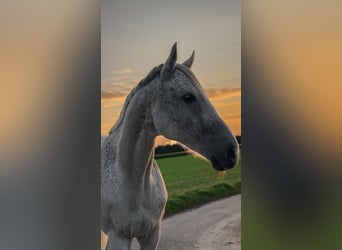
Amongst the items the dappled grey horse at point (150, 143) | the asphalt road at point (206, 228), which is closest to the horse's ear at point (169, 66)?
the dappled grey horse at point (150, 143)

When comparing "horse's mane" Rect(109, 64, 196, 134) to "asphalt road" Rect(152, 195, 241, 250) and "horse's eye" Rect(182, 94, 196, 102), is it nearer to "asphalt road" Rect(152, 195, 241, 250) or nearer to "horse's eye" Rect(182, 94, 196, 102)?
"horse's eye" Rect(182, 94, 196, 102)

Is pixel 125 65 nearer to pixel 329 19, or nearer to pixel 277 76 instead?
pixel 277 76

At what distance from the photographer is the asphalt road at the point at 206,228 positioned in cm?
158

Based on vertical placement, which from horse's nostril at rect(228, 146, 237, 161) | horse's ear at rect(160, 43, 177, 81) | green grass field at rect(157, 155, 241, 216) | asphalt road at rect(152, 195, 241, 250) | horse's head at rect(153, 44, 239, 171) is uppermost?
horse's ear at rect(160, 43, 177, 81)

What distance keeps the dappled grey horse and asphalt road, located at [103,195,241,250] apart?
5 centimetres

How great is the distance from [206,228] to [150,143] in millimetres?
356

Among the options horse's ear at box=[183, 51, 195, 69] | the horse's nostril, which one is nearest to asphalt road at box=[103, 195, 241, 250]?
the horse's nostril

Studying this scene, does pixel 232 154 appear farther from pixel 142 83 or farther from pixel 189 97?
pixel 142 83

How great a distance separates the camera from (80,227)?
1.73 m

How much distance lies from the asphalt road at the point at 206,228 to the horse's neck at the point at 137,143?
184 millimetres

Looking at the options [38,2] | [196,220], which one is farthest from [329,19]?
[38,2]

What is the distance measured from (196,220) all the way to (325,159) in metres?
0.50

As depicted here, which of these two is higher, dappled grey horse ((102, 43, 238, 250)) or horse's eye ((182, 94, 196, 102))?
horse's eye ((182, 94, 196, 102))

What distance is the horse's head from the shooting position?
1.50 metres
